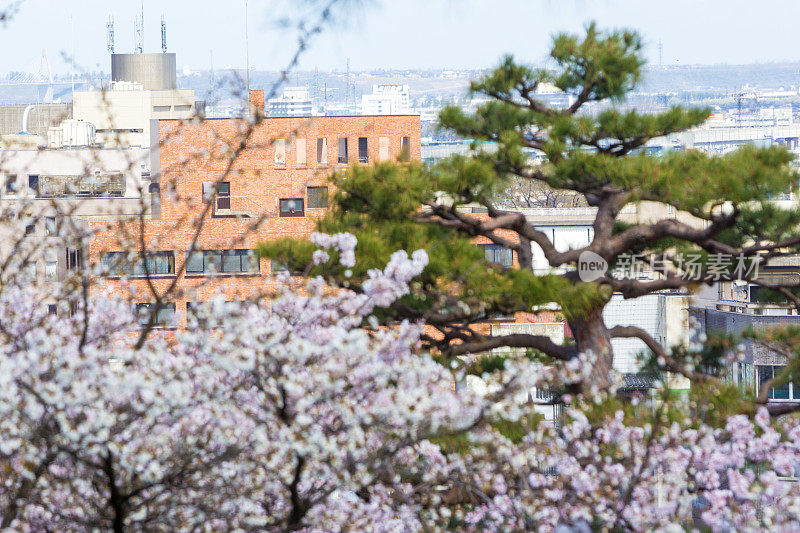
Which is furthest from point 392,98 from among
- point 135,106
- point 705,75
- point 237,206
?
point 237,206

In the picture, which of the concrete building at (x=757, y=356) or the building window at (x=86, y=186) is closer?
the building window at (x=86, y=186)

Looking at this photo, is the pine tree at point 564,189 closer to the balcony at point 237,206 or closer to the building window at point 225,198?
the balcony at point 237,206

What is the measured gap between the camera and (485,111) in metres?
10.8

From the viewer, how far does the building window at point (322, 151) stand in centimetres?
4572

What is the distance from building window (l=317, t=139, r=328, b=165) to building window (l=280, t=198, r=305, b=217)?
3375 millimetres

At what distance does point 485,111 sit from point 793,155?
9.60 feet

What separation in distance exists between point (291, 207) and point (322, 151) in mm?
4475

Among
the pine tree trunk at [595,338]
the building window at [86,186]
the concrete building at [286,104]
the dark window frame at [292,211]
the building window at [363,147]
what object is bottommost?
the dark window frame at [292,211]

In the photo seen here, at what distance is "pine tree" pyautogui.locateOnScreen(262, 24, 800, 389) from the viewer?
9203 mm

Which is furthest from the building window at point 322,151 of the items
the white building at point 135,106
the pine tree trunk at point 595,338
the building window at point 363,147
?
the white building at point 135,106

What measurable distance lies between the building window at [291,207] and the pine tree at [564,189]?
100ft

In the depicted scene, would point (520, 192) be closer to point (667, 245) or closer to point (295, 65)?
point (667, 245)

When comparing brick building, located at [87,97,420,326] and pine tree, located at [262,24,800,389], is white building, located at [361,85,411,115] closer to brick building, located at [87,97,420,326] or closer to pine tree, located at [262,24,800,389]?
brick building, located at [87,97,420,326]

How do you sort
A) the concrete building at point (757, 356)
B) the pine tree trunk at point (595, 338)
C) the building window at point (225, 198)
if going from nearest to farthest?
1. the pine tree trunk at point (595, 338)
2. the concrete building at point (757, 356)
3. the building window at point (225, 198)
